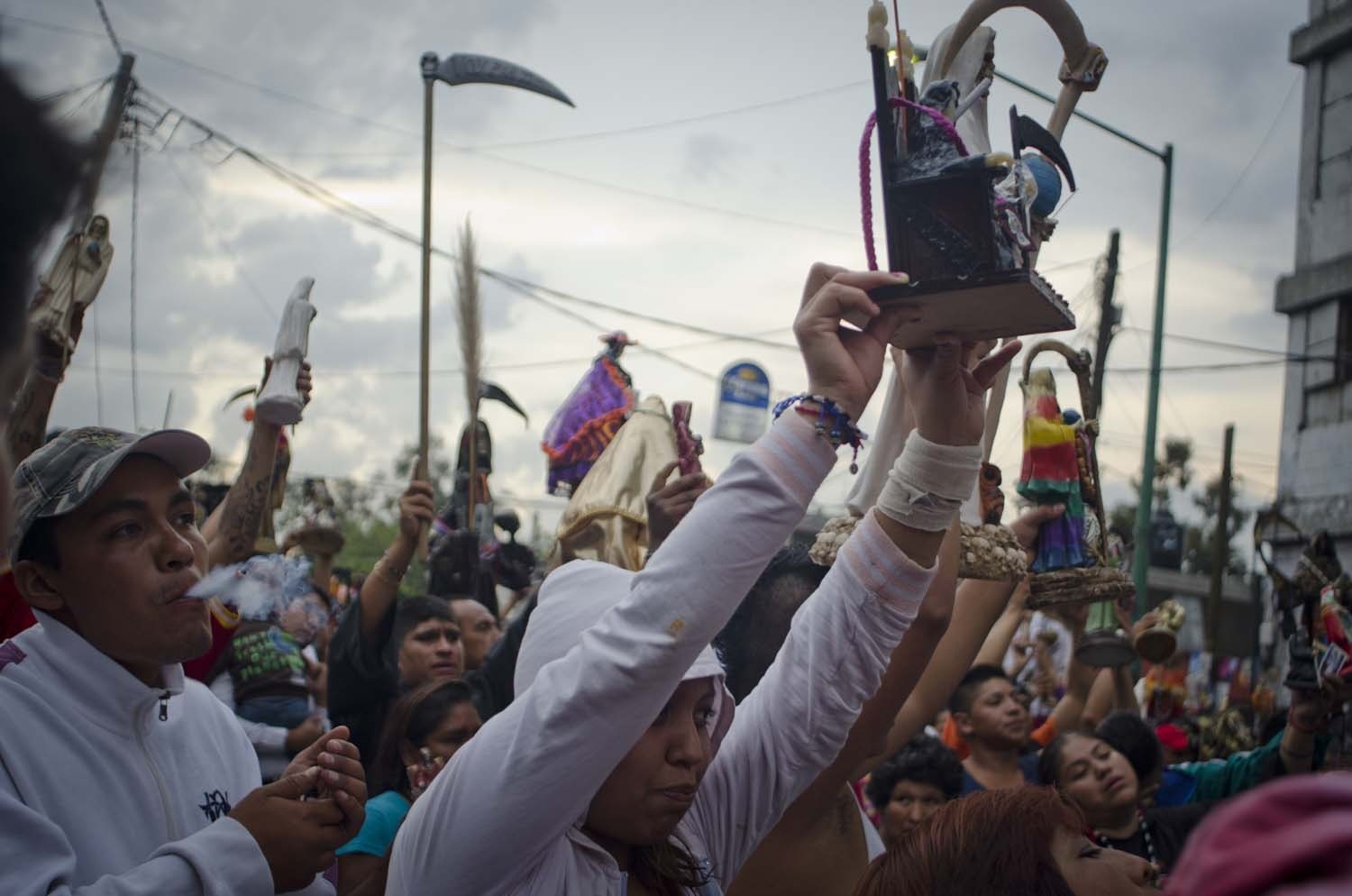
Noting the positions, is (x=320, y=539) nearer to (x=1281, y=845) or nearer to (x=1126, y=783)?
(x=1126, y=783)

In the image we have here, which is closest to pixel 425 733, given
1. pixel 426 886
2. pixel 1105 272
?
pixel 426 886

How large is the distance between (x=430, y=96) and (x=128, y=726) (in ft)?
13.8

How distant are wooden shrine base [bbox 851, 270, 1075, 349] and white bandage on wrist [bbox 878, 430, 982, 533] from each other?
0.21 m

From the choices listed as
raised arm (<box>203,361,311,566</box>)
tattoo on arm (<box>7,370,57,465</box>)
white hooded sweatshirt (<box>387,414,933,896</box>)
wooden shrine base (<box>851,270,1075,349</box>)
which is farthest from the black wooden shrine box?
tattoo on arm (<box>7,370,57,465</box>)

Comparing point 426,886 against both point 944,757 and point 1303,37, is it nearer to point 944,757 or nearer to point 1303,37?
point 944,757

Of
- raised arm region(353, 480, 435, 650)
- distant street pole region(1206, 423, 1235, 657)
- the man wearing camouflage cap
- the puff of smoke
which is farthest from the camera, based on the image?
distant street pole region(1206, 423, 1235, 657)

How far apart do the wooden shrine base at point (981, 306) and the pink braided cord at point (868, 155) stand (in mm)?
220

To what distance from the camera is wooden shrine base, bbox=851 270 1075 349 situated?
2.12m

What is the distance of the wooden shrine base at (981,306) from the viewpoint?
2125mm

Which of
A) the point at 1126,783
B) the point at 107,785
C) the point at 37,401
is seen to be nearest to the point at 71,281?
the point at 37,401

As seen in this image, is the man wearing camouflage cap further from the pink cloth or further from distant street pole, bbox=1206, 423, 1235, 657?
distant street pole, bbox=1206, 423, 1235, 657

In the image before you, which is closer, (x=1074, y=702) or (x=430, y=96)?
(x=430, y=96)

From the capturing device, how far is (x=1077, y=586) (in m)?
3.88

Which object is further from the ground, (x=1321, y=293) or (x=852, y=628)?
(x=1321, y=293)
